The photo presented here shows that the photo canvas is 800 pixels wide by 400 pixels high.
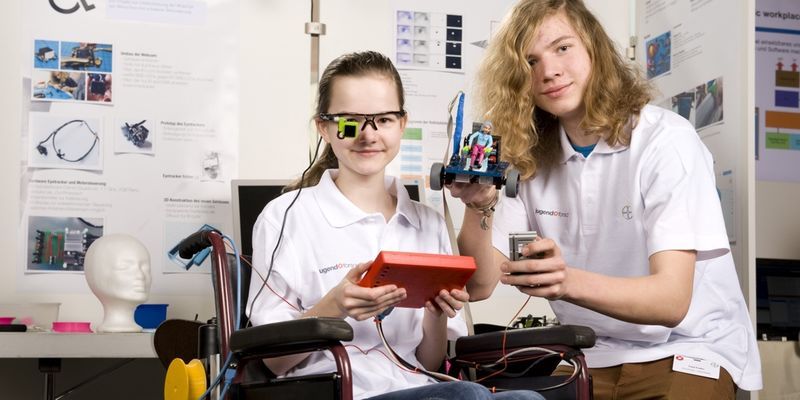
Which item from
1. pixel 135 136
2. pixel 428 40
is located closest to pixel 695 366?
pixel 428 40

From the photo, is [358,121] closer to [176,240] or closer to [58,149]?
[176,240]

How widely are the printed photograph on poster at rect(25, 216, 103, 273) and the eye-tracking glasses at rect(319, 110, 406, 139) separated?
1377 millimetres

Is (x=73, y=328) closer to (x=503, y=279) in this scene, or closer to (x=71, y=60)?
(x=71, y=60)

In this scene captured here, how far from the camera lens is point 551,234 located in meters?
1.99

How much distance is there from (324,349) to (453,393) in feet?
0.67

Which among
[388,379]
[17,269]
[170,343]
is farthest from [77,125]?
[388,379]

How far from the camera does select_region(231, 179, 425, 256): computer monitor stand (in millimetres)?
2670

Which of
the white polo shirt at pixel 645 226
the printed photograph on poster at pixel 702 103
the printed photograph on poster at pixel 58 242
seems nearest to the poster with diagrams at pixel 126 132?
the printed photograph on poster at pixel 58 242

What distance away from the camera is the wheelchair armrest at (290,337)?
134cm

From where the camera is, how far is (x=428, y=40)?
307 cm

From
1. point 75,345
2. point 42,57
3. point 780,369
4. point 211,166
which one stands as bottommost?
point 780,369

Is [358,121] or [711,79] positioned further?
[711,79]

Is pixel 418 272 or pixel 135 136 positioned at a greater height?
pixel 135 136

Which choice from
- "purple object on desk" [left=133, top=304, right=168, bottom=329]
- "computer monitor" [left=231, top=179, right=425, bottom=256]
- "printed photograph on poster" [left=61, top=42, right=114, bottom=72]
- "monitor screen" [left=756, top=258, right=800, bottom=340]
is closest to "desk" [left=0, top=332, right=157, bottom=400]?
"purple object on desk" [left=133, top=304, right=168, bottom=329]
